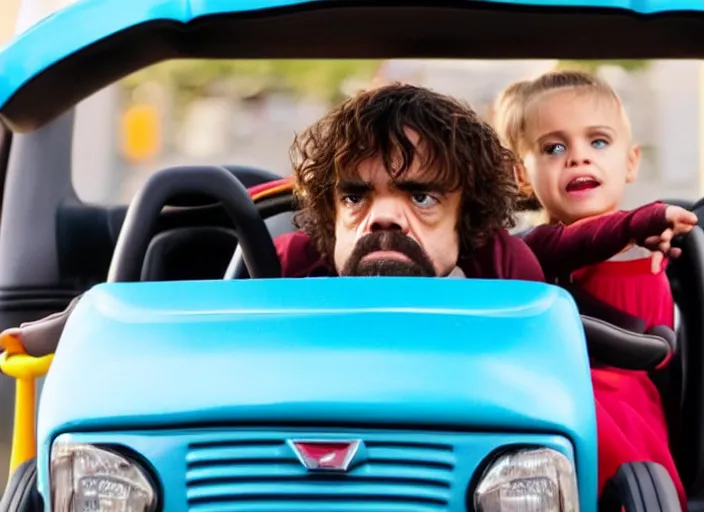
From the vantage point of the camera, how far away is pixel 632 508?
119 centimetres

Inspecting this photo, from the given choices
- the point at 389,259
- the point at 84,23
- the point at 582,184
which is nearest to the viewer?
the point at 84,23

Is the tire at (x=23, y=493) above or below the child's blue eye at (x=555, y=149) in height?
below

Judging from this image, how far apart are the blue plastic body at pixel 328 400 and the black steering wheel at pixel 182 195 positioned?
388 mm

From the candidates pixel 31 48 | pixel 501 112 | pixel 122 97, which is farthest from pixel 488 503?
pixel 122 97

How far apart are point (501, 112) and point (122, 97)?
903 centimetres

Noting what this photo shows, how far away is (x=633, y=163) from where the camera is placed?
2168 mm

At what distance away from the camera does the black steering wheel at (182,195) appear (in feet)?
5.30

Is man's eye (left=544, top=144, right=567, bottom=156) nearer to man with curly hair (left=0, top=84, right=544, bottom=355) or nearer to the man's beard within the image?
man with curly hair (left=0, top=84, right=544, bottom=355)

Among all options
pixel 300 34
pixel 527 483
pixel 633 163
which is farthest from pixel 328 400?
pixel 633 163

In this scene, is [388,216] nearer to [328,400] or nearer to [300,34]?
[300,34]

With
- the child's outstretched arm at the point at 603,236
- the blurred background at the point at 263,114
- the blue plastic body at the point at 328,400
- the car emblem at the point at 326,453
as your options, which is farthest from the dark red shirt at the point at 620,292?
the blurred background at the point at 263,114

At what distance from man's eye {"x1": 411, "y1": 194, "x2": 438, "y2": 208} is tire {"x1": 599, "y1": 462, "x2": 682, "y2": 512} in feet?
1.71

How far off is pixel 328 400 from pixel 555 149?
107cm

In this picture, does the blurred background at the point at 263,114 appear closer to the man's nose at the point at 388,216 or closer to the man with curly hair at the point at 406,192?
the man with curly hair at the point at 406,192
